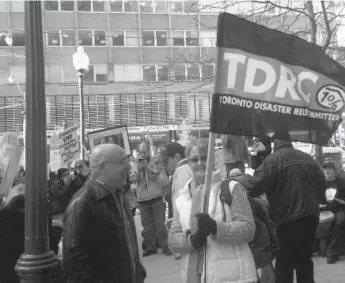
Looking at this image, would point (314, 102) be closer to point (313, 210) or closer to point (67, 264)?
point (313, 210)

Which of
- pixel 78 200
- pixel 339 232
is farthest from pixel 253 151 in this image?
pixel 78 200

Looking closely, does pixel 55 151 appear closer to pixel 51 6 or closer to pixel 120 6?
pixel 51 6

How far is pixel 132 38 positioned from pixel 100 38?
8.85ft

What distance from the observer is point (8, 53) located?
126ft

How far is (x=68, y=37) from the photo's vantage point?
40.7 metres

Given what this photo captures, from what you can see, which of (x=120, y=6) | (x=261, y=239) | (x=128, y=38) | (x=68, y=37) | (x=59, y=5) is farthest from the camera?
(x=120, y=6)

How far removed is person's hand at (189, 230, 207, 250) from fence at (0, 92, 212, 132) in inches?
1521

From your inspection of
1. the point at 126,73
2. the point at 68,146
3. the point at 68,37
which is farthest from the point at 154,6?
the point at 68,146

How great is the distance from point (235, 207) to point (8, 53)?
38.3m

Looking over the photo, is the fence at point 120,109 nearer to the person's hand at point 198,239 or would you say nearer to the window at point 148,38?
the window at point 148,38

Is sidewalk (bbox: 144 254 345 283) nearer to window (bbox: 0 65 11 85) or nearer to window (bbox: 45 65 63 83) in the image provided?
window (bbox: 0 65 11 85)

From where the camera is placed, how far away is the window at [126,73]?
41.8 metres

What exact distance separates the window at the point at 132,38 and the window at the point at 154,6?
2.38 meters

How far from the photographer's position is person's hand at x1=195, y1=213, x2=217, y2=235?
310cm
